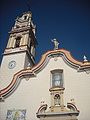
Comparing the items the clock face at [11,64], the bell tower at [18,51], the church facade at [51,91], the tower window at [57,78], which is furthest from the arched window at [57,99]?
the clock face at [11,64]

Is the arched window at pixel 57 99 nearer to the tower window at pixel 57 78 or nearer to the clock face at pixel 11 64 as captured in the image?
the tower window at pixel 57 78

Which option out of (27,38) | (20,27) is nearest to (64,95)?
(27,38)

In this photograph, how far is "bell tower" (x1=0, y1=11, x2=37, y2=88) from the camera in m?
21.2

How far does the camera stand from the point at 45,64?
16.2m

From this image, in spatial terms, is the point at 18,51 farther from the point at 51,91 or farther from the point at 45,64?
the point at 51,91

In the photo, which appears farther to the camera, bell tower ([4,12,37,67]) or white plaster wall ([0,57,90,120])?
bell tower ([4,12,37,67])

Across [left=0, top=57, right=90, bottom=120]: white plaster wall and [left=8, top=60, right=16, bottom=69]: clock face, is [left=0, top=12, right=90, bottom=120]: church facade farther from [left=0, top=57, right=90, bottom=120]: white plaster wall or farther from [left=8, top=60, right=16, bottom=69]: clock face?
[left=8, top=60, right=16, bottom=69]: clock face

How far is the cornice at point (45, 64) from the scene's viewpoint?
49.8 feet

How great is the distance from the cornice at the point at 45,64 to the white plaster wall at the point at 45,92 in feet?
1.09

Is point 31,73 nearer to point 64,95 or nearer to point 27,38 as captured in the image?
point 64,95

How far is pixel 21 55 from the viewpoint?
2216 cm

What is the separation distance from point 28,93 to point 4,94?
6.24 ft

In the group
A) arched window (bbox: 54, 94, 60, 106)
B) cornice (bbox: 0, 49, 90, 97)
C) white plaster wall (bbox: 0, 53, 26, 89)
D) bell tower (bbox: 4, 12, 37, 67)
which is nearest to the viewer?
arched window (bbox: 54, 94, 60, 106)

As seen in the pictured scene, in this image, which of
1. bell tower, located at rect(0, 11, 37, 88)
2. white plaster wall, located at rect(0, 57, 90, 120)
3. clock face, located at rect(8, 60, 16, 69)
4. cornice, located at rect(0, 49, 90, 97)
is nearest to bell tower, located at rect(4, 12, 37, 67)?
bell tower, located at rect(0, 11, 37, 88)
